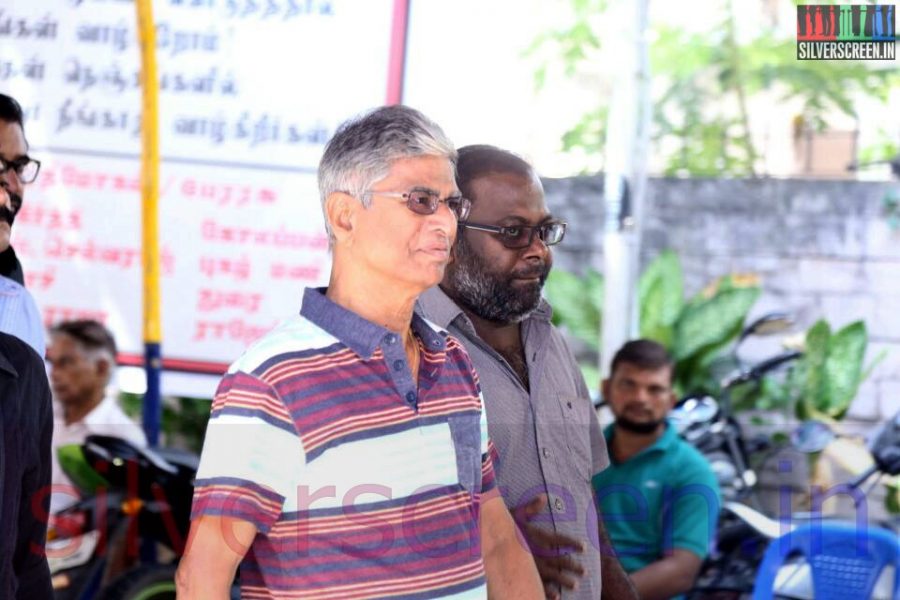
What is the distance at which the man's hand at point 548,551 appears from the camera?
233cm

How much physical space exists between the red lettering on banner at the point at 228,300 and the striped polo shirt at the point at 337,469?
72.6 inches

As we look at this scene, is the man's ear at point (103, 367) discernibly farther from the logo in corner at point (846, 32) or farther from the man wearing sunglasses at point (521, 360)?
the logo in corner at point (846, 32)

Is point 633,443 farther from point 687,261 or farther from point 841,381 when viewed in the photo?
point 687,261

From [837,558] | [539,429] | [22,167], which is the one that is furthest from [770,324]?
[22,167]

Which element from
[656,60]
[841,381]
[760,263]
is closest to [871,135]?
[656,60]

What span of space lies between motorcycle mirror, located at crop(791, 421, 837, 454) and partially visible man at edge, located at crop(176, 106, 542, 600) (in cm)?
329

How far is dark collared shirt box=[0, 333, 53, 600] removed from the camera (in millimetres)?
2020

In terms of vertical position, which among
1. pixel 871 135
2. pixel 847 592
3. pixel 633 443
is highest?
pixel 871 135

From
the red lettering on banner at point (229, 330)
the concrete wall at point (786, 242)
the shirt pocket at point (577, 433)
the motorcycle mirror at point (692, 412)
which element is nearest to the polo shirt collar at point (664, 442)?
the motorcycle mirror at point (692, 412)

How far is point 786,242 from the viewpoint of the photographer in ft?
21.7

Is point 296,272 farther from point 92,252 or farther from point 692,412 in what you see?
point 692,412

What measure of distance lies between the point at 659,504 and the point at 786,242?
3.25 metres

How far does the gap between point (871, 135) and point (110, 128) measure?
6.73 m

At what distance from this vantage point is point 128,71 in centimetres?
372
